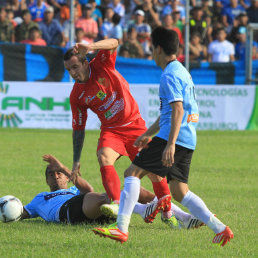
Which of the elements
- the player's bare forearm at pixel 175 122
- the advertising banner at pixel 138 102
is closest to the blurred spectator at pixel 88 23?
the advertising banner at pixel 138 102

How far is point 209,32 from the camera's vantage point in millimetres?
20391

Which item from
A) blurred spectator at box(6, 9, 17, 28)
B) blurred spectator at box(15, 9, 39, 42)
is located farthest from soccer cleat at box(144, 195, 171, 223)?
blurred spectator at box(6, 9, 17, 28)

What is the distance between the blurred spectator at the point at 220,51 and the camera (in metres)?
19.7

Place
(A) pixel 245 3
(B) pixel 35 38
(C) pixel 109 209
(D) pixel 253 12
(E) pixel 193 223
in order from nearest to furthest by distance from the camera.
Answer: (C) pixel 109 209, (E) pixel 193 223, (B) pixel 35 38, (D) pixel 253 12, (A) pixel 245 3

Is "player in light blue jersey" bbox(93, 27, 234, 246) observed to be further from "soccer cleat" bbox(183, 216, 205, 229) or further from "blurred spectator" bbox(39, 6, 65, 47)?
"blurred spectator" bbox(39, 6, 65, 47)

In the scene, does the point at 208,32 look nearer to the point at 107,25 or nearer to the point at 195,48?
the point at 195,48

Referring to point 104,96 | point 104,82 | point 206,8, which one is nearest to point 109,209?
point 104,96

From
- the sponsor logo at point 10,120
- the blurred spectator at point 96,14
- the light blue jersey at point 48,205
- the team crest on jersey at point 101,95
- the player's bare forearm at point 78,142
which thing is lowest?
the sponsor logo at point 10,120

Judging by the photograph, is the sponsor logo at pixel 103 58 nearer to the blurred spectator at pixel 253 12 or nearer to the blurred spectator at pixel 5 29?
the blurred spectator at pixel 5 29

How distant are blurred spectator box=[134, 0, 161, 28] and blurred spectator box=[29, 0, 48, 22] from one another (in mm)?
2902

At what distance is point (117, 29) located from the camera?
1980 centimetres

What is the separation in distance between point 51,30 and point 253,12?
22.1 feet

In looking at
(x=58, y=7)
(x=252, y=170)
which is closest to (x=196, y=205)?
(x=252, y=170)

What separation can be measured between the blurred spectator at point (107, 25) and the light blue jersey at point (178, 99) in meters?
14.6
